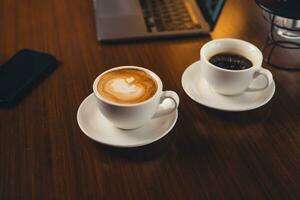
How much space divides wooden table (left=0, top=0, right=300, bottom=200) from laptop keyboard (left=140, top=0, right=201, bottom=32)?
0.08 metres

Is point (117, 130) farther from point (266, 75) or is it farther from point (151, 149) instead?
point (266, 75)

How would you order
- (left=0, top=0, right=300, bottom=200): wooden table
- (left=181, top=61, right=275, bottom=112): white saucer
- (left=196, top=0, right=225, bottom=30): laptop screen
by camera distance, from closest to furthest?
1. (left=0, top=0, right=300, bottom=200): wooden table
2. (left=181, top=61, right=275, bottom=112): white saucer
3. (left=196, top=0, right=225, bottom=30): laptop screen

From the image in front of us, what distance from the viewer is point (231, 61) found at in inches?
24.6

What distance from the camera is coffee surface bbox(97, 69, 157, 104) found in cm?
53

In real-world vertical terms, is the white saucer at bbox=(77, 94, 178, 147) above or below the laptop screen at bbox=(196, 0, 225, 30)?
below

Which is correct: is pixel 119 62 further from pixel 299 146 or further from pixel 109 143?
pixel 299 146

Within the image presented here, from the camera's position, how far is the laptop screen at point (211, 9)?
77 centimetres

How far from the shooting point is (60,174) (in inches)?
20.2

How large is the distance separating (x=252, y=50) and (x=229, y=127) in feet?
0.47

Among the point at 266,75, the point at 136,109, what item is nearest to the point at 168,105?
the point at 136,109

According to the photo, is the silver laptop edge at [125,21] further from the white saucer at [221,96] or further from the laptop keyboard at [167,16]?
the white saucer at [221,96]

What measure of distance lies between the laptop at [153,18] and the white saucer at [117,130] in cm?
25

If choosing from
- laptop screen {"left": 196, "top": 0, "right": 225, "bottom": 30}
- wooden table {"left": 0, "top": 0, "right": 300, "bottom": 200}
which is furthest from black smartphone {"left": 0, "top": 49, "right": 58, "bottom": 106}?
laptop screen {"left": 196, "top": 0, "right": 225, "bottom": 30}

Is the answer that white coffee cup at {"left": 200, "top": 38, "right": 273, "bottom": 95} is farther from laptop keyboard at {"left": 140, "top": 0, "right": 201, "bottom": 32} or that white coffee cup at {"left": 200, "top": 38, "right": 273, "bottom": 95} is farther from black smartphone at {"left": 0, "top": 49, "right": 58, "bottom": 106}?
black smartphone at {"left": 0, "top": 49, "right": 58, "bottom": 106}
